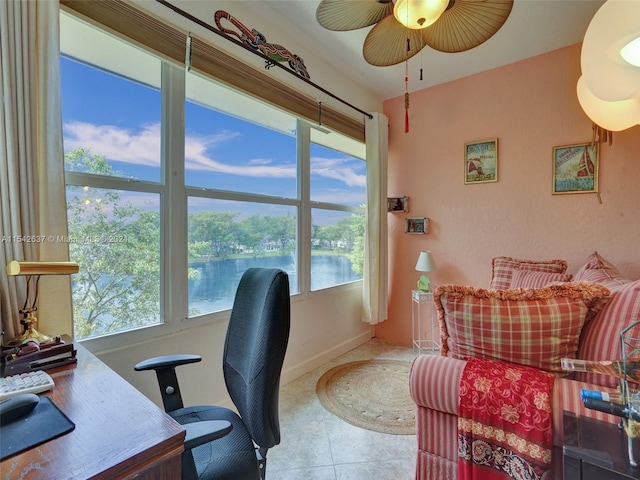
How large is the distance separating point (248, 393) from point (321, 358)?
6.00 feet

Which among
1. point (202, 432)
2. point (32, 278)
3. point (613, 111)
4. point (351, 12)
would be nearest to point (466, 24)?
point (351, 12)

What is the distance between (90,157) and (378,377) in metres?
2.44

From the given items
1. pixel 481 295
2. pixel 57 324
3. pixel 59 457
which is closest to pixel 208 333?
pixel 57 324

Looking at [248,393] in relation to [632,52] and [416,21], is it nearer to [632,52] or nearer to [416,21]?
[416,21]

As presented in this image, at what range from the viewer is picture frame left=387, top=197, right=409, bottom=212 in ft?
10.3

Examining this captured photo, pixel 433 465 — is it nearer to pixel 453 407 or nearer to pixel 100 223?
pixel 453 407

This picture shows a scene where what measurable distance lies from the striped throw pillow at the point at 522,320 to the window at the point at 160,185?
138 cm

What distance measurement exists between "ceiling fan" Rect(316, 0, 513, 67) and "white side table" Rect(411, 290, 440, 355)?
215 cm

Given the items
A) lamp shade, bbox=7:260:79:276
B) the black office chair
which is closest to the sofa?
the black office chair

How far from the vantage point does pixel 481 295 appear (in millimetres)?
1076

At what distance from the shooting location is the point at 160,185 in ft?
5.24

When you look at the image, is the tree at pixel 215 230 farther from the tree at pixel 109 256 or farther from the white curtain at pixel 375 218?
the white curtain at pixel 375 218

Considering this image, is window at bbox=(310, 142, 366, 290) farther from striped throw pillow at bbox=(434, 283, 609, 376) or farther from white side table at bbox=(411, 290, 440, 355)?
striped throw pillow at bbox=(434, 283, 609, 376)

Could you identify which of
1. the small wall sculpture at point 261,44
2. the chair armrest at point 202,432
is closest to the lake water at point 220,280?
the chair armrest at point 202,432
